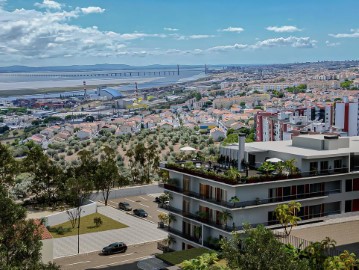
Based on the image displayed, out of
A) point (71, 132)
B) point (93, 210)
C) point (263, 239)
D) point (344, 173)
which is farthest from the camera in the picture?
point (71, 132)

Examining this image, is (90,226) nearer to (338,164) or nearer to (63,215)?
(63,215)

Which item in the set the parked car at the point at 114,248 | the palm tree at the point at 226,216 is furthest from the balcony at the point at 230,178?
the parked car at the point at 114,248

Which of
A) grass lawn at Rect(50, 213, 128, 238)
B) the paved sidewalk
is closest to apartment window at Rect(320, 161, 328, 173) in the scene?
the paved sidewalk

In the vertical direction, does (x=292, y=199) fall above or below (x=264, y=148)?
below

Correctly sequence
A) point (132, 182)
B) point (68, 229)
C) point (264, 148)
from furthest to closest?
point (132, 182) → point (68, 229) → point (264, 148)

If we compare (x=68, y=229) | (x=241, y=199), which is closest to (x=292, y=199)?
(x=241, y=199)

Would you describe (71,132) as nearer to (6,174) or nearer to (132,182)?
(132,182)
